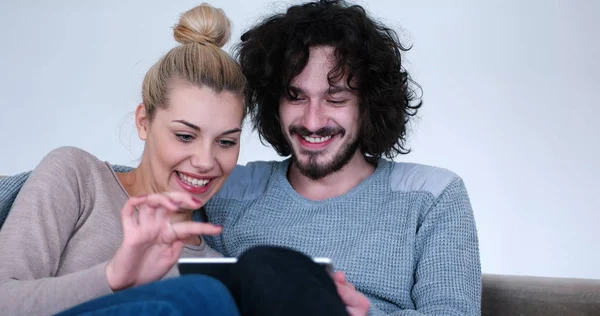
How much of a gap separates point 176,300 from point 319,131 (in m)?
1.10

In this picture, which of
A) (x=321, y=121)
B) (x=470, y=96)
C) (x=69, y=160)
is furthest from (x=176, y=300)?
(x=470, y=96)

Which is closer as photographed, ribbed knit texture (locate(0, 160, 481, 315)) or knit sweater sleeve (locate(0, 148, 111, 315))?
knit sweater sleeve (locate(0, 148, 111, 315))

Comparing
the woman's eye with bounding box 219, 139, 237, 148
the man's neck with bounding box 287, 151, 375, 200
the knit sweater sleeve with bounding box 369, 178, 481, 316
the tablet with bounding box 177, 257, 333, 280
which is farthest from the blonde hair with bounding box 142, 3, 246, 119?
the tablet with bounding box 177, 257, 333, 280

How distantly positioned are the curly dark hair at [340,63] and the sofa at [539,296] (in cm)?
49

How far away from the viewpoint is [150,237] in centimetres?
164

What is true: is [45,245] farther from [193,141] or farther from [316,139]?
[316,139]

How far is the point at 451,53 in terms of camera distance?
430 centimetres

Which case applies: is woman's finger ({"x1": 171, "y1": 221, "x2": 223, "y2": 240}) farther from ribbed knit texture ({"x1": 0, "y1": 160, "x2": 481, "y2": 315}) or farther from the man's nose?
the man's nose

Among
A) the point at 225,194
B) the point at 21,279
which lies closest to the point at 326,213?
the point at 225,194

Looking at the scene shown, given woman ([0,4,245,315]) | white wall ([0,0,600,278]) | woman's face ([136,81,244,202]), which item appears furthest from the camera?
white wall ([0,0,600,278])

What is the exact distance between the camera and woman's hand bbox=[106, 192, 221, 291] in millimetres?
1610

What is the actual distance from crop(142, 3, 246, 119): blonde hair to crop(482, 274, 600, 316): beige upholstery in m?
0.89

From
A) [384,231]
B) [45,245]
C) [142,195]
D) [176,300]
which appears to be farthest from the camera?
[384,231]

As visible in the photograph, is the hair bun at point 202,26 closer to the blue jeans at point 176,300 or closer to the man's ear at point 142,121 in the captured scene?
the man's ear at point 142,121
